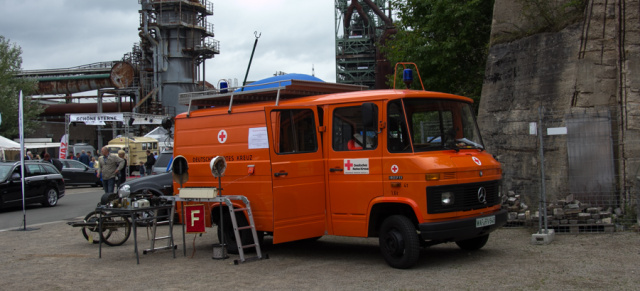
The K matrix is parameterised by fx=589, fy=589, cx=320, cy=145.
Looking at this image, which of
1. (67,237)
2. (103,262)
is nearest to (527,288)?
(103,262)

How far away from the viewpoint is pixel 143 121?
132 ft

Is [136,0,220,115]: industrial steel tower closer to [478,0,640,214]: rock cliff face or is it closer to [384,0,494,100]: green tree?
[384,0,494,100]: green tree

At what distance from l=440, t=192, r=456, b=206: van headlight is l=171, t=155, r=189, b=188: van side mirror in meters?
4.17

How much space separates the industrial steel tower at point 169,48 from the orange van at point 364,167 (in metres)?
47.6

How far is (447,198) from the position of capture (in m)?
7.59

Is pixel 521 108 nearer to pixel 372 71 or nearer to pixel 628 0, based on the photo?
pixel 628 0

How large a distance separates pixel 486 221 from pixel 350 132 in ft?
7.30

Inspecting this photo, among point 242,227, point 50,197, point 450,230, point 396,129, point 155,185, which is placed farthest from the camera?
point 50,197

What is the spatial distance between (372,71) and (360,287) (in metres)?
53.4

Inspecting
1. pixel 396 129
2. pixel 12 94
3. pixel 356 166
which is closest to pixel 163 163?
pixel 356 166

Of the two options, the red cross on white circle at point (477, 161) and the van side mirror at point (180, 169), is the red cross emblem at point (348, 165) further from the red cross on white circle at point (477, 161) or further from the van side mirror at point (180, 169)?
the van side mirror at point (180, 169)

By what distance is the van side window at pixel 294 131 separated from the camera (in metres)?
8.60

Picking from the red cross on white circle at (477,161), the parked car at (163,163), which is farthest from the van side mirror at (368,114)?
the parked car at (163,163)

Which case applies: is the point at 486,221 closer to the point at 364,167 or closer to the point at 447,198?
the point at 447,198
